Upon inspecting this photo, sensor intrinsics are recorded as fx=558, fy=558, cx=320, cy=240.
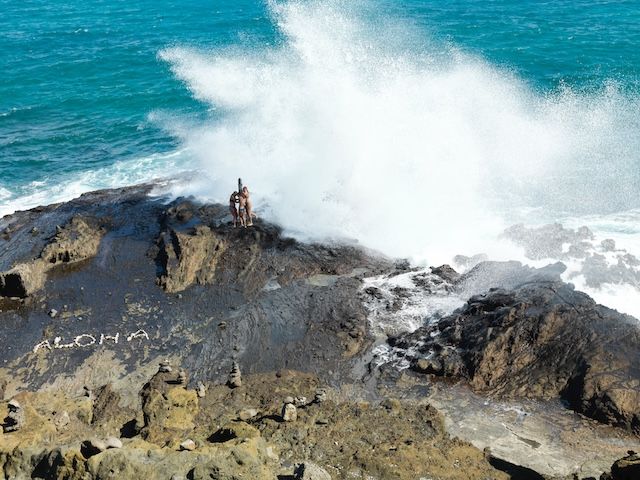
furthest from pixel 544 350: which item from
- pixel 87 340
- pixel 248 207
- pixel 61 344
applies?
pixel 61 344

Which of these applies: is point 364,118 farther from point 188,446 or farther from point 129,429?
point 188,446

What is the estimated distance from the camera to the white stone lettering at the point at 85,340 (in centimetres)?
1538

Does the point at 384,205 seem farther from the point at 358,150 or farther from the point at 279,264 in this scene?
the point at 279,264

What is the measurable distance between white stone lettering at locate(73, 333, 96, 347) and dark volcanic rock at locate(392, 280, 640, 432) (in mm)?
8453

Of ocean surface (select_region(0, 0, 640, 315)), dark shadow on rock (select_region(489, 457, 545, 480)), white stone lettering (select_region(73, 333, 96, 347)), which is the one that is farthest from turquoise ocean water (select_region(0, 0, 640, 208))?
dark shadow on rock (select_region(489, 457, 545, 480))

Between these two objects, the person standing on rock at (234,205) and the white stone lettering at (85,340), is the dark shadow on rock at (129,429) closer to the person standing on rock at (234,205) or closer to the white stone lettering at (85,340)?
the white stone lettering at (85,340)

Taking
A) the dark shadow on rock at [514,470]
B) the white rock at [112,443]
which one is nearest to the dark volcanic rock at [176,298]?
the dark shadow on rock at [514,470]

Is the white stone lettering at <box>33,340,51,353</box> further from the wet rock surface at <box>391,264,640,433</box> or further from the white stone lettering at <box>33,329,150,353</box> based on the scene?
the wet rock surface at <box>391,264,640,433</box>

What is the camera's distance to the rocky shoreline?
1071cm

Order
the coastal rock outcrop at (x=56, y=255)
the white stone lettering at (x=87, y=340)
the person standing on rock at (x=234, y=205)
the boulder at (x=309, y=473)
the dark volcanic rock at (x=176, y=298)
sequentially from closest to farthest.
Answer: the boulder at (x=309, y=473)
the dark volcanic rock at (x=176, y=298)
the white stone lettering at (x=87, y=340)
the coastal rock outcrop at (x=56, y=255)
the person standing on rock at (x=234, y=205)

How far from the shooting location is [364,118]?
27516mm

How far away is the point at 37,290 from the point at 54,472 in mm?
10187

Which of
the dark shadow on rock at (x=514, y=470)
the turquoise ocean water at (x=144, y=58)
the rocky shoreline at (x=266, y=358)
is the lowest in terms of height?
the dark shadow on rock at (x=514, y=470)

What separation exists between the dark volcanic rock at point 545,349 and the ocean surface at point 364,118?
11.2 ft
